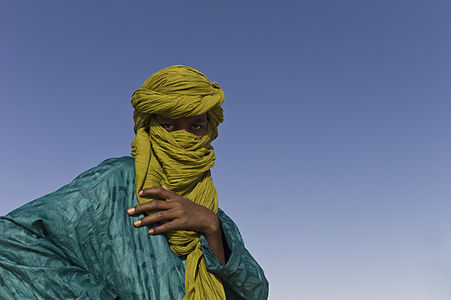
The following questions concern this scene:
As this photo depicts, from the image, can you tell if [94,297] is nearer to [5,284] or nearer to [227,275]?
[5,284]

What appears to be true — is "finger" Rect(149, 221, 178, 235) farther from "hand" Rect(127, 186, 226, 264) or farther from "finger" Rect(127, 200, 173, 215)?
"finger" Rect(127, 200, 173, 215)

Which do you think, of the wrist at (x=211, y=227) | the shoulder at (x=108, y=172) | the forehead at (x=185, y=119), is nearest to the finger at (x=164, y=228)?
the wrist at (x=211, y=227)

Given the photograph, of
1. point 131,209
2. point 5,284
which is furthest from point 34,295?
point 131,209

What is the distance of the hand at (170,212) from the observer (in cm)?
316

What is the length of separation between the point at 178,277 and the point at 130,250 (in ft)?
1.12

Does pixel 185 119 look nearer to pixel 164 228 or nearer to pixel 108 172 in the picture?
pixel 108 172

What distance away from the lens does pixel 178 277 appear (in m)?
3.16

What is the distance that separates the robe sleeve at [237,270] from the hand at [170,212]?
14 centimetres

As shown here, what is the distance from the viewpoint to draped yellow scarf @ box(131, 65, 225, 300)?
324cm

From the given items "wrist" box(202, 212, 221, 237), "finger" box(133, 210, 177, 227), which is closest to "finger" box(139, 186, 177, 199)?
"finger" box(133, 210, 177, 227)

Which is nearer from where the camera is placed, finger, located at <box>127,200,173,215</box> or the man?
the man

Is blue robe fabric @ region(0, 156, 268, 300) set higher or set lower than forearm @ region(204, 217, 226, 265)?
lower

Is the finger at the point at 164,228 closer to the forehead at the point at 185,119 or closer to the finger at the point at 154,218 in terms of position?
the finger at the point at 154,218

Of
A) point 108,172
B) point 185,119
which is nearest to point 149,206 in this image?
point 108,172
